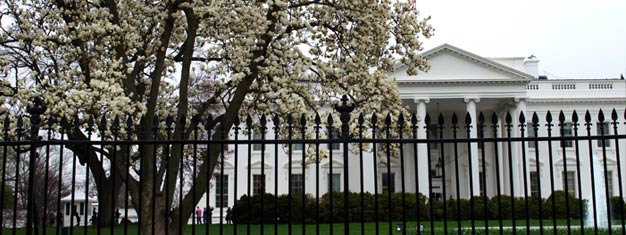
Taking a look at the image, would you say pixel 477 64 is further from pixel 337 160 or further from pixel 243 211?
pixel 243 211

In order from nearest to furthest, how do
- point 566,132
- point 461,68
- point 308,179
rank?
point 566,132 < point 461,68 < point 308,179

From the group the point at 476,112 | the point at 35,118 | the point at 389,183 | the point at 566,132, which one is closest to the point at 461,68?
the point at 476,112

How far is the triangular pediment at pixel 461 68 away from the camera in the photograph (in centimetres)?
4359

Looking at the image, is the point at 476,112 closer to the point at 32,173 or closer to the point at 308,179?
the point at 308,179

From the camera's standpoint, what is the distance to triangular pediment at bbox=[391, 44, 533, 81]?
43594 mm

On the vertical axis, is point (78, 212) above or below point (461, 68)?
below

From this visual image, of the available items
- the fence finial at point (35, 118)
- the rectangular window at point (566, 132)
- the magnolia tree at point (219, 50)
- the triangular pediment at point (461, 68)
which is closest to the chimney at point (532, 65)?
the rectangular window at point (566, 132)

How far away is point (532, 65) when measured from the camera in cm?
5359

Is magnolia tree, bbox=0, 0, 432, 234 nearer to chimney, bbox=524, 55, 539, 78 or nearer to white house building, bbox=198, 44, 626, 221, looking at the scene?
white house building, bbox=198, 44, 626, 221

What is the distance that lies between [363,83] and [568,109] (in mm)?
39754

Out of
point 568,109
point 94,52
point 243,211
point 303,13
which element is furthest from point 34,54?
point 568,109

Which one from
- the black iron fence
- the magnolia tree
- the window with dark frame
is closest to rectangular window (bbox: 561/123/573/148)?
the window with dark frame

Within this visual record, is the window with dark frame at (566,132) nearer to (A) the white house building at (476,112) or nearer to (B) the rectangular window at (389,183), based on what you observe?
(A) the white house building at (476,112)

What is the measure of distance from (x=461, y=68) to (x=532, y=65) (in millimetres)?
12323
